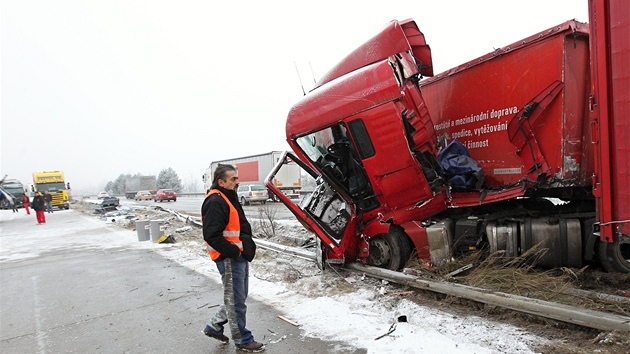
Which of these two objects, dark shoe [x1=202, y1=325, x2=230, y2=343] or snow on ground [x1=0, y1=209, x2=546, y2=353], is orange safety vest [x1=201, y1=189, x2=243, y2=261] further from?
snow on ground [x1=0, y1=209, x2=546, y2=353]

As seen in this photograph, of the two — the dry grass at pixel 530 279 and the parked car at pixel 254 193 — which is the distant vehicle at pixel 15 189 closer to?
the parked car at pixel 254 193

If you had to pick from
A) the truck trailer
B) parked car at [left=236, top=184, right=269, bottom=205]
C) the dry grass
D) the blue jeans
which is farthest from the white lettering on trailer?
parked car at [left=236, top=184, right=269, bottom=205]

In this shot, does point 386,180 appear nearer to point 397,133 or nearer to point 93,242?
point 397,133

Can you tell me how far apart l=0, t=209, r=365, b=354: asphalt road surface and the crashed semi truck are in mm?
1878

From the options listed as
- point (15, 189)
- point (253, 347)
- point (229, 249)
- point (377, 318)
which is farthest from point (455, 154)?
point (15, 189)

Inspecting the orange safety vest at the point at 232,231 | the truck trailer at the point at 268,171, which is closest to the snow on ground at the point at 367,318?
the orange safety vest at the point at 232,231

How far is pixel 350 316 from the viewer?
3.83 meters

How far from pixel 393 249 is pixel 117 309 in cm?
370

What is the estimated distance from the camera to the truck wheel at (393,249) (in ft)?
16.3

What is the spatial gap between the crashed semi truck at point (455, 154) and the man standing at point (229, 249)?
73.9 inches

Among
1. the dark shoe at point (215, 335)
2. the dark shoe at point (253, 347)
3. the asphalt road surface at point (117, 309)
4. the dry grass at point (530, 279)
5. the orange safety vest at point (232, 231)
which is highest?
the orange safety vest at point (232, 231)

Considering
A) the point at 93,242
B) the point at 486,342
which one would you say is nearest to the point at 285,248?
the point at 486,342

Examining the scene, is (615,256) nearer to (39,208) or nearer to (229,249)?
(229,249)

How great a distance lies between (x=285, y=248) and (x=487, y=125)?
4155 mm
